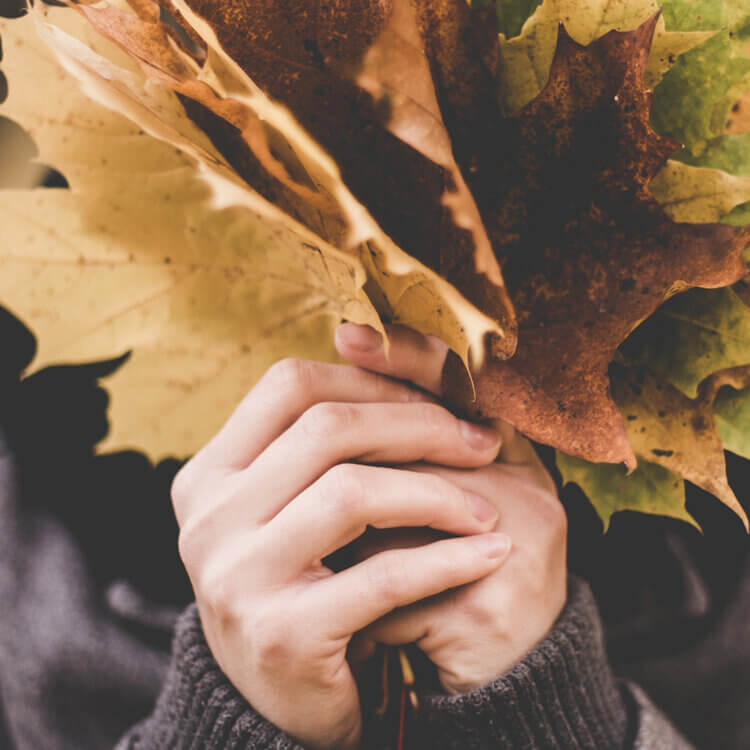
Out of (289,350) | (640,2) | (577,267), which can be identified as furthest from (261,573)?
(640,2)

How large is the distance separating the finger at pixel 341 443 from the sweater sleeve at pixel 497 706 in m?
0.21

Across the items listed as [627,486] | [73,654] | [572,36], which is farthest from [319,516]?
[73,654]

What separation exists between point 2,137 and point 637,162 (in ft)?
2.66

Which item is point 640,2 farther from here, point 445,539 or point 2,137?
point 2,137

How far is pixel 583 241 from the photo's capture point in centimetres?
37

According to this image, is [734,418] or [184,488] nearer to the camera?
[734,418]

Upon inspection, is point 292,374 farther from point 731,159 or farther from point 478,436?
point 731,159

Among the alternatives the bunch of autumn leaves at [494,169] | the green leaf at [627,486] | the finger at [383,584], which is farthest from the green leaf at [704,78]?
the finger at [383,584]

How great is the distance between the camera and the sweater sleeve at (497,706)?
1.81ft

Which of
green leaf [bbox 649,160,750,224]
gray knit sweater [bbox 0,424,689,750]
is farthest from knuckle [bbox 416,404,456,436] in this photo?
gray knit sweater [bbox 0,424,689,750]

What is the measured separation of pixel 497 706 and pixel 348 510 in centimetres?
24

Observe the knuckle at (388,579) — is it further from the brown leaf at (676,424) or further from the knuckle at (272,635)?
the brown leaf at (676,424)

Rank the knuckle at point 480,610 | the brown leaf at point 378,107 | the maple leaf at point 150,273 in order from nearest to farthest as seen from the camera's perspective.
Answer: the brown leaf at point 378,107, the maple leaf at point 150,273, the knuckle at point 480,610

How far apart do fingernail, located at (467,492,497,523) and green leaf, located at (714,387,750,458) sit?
179mm
